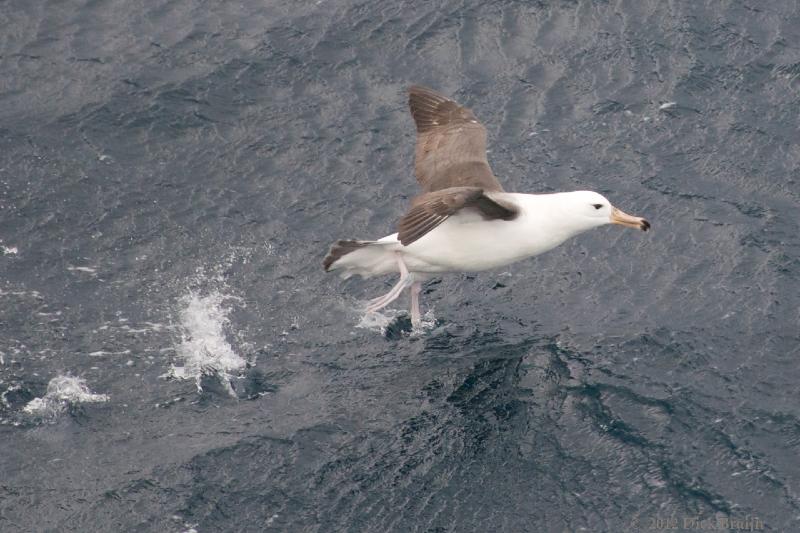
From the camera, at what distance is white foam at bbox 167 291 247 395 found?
45.5 feet

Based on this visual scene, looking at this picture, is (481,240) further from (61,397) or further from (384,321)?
(61,397)

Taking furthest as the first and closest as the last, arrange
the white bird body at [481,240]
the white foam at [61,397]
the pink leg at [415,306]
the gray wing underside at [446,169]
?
the pink leg at [415,306], the white bird body at [481,240], the white foam at [61,397], the gray wing underside at [446,169]

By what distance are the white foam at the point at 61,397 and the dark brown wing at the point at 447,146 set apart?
4215 millimetres

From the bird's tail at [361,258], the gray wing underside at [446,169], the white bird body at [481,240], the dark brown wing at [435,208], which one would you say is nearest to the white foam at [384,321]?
the bird's tail at [361,258]

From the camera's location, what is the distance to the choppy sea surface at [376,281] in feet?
40.8

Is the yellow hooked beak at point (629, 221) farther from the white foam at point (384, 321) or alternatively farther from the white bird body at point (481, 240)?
the white foam at point (384, 321)

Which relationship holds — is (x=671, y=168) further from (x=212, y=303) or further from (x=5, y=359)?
(x=5, y=359)

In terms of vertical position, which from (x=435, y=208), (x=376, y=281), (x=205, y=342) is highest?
(x=435, y=208)

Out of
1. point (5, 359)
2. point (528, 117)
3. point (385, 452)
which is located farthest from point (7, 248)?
point (528, 117)

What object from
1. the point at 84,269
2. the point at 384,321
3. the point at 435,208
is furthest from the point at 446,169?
the point at 84,269

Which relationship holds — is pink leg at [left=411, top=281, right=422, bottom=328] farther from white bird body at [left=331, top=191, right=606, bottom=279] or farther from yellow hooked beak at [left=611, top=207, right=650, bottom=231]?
yellow hooked beak at [left=611, top=207, right=650, bottom=231]

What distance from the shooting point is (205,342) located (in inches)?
562

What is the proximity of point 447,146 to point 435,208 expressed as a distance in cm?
250

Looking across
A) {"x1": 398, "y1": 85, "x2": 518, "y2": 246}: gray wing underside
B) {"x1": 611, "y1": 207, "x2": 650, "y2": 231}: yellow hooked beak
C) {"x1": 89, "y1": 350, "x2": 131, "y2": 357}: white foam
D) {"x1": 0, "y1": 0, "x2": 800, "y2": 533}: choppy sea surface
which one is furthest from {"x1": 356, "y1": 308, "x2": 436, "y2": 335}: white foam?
{"x1": 89, "y1": 350, "x2": 131, "y2": 357}: white foam
